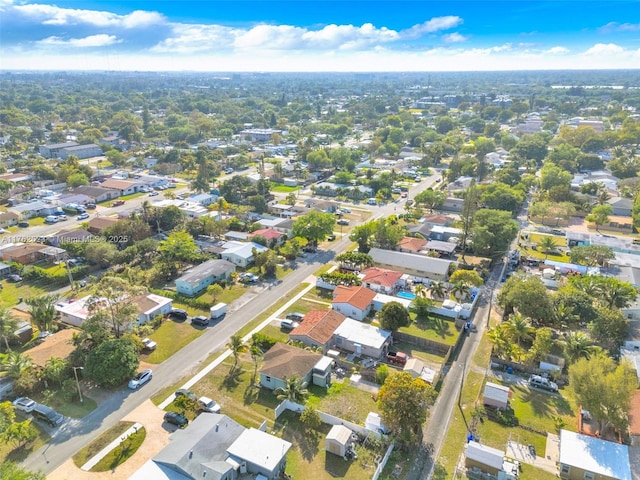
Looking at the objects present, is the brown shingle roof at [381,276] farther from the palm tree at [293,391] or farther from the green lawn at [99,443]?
the green lawn at [99,443]

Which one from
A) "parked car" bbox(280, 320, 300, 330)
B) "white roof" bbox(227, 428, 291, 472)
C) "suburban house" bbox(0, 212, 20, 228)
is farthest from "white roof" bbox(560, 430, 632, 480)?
"suburban house" bbox(0, 212, 20, 228)

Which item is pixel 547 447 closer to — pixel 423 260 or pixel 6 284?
pixel 423 260

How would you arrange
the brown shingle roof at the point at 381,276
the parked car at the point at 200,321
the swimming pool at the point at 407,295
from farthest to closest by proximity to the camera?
the brown shingle roof at the point at 381,276
the swimming pool at the point at 407,295
the parked car at the point at 200,321

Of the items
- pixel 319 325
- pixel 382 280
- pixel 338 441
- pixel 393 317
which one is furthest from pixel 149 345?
pixel 382 280

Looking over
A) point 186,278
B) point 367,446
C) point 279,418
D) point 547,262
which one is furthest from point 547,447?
point 186,278

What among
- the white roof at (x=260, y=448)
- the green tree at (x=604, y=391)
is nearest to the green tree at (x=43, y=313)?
the white roof at (x=260, y=448)

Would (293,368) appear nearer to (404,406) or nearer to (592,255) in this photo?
(404,406)

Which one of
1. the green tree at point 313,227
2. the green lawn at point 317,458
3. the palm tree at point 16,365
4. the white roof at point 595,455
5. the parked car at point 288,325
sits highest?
the green tree at point 313,227
